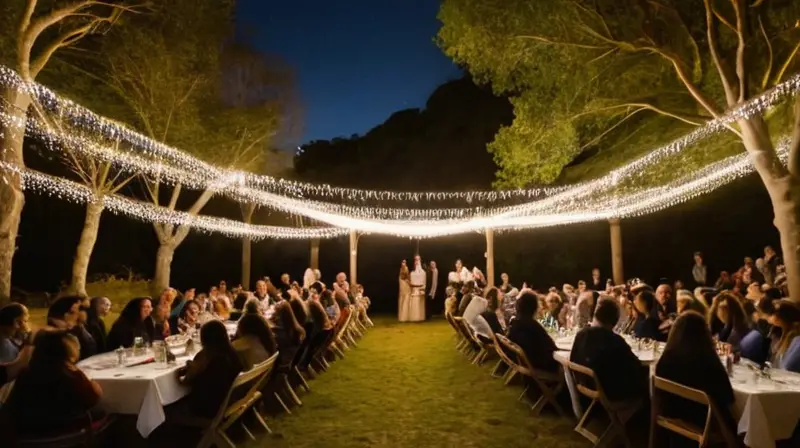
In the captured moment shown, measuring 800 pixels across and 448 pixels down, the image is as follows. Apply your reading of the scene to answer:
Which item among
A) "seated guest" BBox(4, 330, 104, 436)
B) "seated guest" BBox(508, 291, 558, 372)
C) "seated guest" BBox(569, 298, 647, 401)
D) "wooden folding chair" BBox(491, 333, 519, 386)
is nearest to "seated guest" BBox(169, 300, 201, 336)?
"seated guest" BBox(4, 330, 104, 436)

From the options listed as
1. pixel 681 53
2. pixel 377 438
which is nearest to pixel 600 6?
pixel 681 53

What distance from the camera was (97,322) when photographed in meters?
6.24

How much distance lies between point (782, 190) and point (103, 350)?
7810 millimetres

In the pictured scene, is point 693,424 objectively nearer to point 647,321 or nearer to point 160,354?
point 647,321

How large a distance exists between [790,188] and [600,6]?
3.48 metres

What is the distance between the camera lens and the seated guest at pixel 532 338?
19.3 ft

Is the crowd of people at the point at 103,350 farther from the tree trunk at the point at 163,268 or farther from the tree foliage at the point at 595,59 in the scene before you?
the tree trunk at the point at 163,268

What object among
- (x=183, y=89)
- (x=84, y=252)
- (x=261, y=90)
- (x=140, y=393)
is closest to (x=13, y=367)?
(x=140, y=393)

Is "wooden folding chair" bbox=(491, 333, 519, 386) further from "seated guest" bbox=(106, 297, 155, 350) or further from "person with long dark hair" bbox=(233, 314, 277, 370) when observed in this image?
"seated guest" bbox=(106, 297, 155, 350)

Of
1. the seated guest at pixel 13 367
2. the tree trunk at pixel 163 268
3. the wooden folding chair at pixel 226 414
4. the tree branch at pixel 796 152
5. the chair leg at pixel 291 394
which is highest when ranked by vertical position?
the tree branch at pixel 796 152

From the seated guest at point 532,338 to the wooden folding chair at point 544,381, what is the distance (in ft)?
0.29

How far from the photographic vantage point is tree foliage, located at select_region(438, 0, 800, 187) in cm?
855

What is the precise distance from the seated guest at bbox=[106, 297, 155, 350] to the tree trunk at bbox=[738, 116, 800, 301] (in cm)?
722

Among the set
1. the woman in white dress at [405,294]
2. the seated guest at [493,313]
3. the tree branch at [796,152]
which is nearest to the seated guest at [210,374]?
the seated guest at [493,313]
